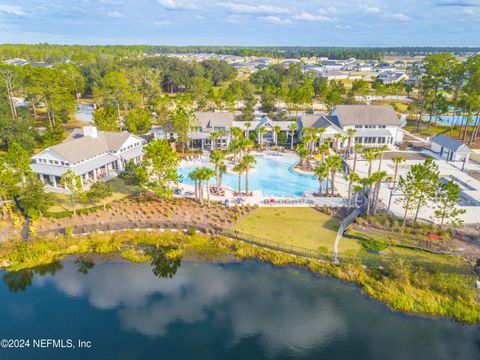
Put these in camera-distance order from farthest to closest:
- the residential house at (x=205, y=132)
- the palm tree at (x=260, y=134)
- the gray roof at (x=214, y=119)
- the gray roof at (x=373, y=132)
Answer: the gray roof at (x=373, y=132) < the gray roof at (x=214, y=119) < the residential house at (x=205, y=132) < the palm tree at (x=260, y=134)

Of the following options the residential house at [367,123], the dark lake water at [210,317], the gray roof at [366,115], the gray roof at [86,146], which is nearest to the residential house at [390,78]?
the gray roof at [366,115]

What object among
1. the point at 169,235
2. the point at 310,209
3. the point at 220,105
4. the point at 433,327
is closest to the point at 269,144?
the point at 220,105

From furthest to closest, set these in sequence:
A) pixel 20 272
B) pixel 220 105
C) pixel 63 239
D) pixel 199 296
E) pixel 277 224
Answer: pixel 220 105 → pixel 277 224 → pixel 63 239 → pixel 20 272 → pixel 199 296

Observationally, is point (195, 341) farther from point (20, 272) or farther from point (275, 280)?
point (20, 272)

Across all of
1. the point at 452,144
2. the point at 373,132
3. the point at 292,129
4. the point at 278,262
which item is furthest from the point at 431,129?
the point at 278,262

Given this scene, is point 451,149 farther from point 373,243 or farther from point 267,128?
point 373,243

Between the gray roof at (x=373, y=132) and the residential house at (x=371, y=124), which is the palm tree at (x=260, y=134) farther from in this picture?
the gray roof at (x=373, y=132)
